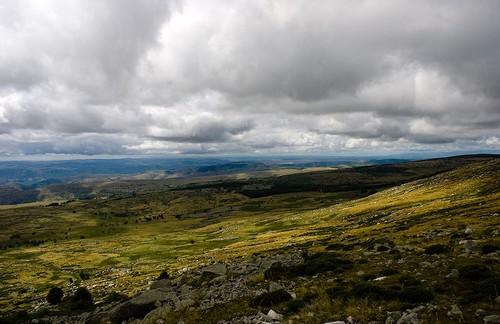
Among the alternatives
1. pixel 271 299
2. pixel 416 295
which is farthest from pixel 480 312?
pixel 271 299

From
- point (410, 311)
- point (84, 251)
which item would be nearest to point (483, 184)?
point (410, 311)

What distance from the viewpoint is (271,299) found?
24172 millimetres

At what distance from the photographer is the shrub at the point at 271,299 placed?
23859 mm

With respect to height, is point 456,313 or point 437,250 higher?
point 456,313

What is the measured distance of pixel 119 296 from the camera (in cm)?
4356

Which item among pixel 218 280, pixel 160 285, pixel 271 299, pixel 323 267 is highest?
pixel 271 299

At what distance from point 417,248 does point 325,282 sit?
527 inches

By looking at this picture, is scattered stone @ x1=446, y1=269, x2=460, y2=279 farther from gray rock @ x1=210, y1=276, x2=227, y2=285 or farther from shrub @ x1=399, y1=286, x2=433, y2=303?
gray rock @ x1=210, y1=276, x2=227, y2=285

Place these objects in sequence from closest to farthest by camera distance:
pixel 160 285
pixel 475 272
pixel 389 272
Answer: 1. pixel 475 272
2. pixel 389 272
3. pixel 160 285

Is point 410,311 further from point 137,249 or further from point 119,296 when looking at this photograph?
point 137,249

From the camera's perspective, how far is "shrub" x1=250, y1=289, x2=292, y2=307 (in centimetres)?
2386

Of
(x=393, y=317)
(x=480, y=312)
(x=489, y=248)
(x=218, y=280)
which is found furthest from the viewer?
(x=218, y=280)

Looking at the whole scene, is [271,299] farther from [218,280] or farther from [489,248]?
[489,248]

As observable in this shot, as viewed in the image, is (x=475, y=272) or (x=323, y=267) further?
(x=323, y=267)
